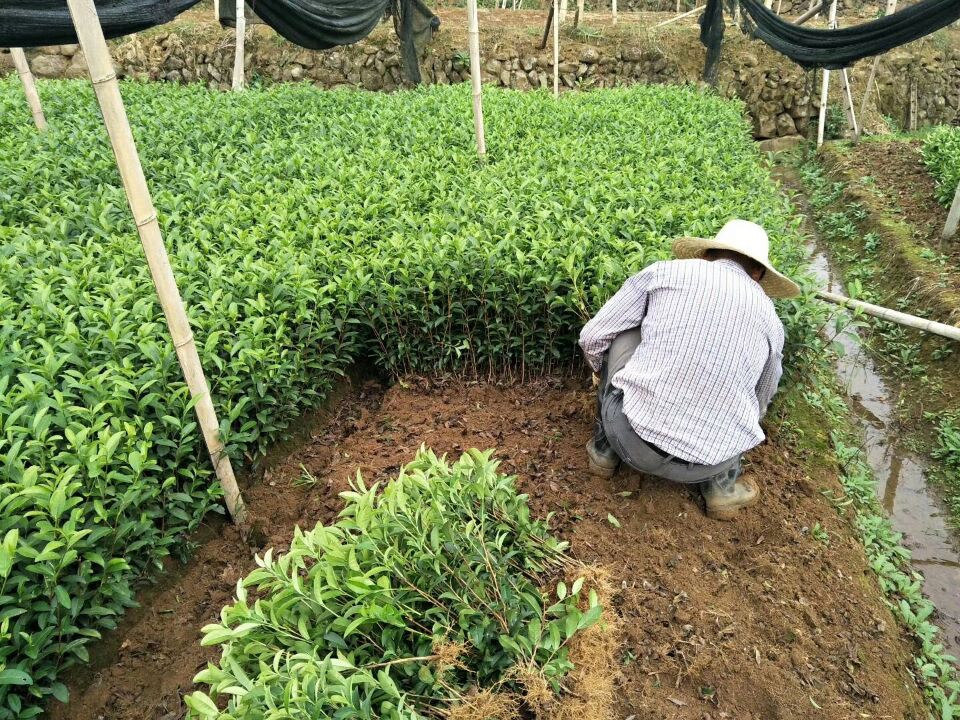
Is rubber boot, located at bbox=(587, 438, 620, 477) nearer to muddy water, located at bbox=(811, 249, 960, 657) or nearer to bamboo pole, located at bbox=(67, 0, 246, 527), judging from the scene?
muddy water, located at bbox=(811, 249, 960, 657)

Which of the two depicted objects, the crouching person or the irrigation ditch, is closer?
the crouching person

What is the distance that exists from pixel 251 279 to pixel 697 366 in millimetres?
2276

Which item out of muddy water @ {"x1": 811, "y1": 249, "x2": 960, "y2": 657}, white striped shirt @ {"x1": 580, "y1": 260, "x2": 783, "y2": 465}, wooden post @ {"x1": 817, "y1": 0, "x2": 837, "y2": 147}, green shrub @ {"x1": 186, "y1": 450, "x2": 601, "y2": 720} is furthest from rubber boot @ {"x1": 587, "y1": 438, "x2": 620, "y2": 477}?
wooden post @ {"x1": 817, "y1": 0, "x2": 837, "y2": 147}

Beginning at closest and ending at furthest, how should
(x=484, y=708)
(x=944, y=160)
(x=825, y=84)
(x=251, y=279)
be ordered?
(x=484, y=708)
(x=251, y=279)
(x=944, y=160)
(x=825, y=84)

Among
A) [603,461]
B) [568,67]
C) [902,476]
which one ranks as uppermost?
[568,67]

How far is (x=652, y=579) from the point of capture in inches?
104

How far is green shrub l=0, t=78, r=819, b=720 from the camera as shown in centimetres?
216

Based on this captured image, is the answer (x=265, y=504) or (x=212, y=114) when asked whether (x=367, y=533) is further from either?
(x=212, y=114)

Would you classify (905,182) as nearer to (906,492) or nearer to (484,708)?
(906,492)

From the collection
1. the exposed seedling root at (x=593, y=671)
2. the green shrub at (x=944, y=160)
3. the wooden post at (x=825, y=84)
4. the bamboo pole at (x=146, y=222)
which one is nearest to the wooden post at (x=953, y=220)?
the green shrub at (x=944, y=160)

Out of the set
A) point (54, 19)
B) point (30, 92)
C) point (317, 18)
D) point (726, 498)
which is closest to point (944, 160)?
point (726, 498)

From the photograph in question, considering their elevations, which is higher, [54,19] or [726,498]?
[54,19]

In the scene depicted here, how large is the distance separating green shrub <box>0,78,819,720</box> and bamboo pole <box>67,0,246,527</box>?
0.09 meters

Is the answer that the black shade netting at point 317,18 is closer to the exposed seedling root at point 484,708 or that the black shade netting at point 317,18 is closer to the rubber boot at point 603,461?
the rubber boot at point 603,461
